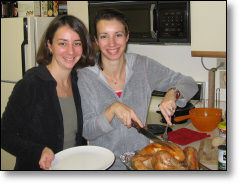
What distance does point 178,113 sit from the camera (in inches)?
72.5

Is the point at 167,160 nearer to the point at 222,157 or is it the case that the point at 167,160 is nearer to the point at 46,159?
the point at 222,157

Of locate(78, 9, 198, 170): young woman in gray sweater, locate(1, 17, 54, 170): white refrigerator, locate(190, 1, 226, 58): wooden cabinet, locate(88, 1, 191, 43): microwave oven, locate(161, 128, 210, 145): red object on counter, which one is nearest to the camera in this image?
locate(78, 9, 198, 170): young woman in gray sweater

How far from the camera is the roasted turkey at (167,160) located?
99 cm

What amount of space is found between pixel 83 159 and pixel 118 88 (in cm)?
41

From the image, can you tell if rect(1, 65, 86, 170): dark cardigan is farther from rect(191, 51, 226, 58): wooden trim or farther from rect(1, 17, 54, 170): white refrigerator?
rect(1, 17, 54, 170): white refrigerator

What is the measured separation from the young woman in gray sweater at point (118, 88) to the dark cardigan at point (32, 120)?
0.11 m

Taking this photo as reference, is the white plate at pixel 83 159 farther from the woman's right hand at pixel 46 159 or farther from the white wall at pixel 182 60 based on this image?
the white wall at pixel 182 60

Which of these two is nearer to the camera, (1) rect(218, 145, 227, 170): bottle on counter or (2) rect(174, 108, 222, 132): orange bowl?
(1) rect(218, 145, 227, 170): bottle on counter

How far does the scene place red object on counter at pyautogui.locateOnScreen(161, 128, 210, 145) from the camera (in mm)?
1537

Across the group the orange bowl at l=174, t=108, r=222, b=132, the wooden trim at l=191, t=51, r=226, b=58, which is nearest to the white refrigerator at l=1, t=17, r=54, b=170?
the wooden trim at l=191, t=51, r=226, b=58

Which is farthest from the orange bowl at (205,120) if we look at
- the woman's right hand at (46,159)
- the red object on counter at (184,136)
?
the woman's right hand at (46,159)

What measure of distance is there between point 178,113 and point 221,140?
0.46 metres

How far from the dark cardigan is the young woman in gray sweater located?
0.11 metres
